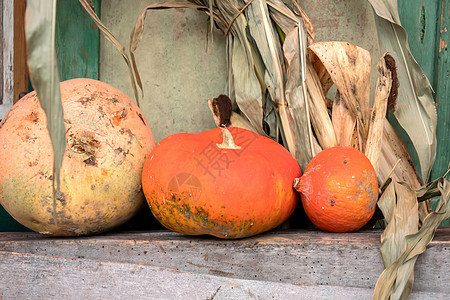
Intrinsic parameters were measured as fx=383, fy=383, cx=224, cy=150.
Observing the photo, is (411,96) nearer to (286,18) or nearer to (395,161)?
(395,161)

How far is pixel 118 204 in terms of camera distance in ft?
3.79

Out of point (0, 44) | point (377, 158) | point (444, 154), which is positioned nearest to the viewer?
point (377, 158)

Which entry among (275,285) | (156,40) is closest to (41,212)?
(275,285)

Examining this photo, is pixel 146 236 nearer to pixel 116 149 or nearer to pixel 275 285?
pixel 116 149

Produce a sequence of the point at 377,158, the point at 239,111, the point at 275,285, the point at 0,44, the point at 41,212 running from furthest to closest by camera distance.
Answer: the point at 0,44 < the point at 239,111 < the point at 377,158 < the point at 41,212 < the point at 275,285

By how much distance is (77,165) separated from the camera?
109 centimetres

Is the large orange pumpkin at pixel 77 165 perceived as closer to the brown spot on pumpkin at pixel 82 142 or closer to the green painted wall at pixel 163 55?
the brown spot on pumpkin at pixel 82 142

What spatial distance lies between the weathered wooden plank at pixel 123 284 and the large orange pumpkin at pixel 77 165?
0.40ft

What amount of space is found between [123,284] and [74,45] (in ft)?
3.78

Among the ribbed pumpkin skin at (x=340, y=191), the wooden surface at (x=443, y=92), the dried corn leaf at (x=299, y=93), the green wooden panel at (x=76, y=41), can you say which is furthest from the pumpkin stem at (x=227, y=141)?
→ the green wooden panel at (x=76, y=41)

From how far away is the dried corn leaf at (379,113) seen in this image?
3.92 feet

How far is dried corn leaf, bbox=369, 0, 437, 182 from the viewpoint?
4.17ft

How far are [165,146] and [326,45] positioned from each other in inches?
24.6

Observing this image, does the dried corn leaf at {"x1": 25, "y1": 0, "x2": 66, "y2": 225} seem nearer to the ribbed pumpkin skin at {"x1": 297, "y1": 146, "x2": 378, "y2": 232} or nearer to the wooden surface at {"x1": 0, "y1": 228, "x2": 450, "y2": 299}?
the wooden surface at {"x1": 0, "y1": 228, "x2": 450, "y2": 299}
